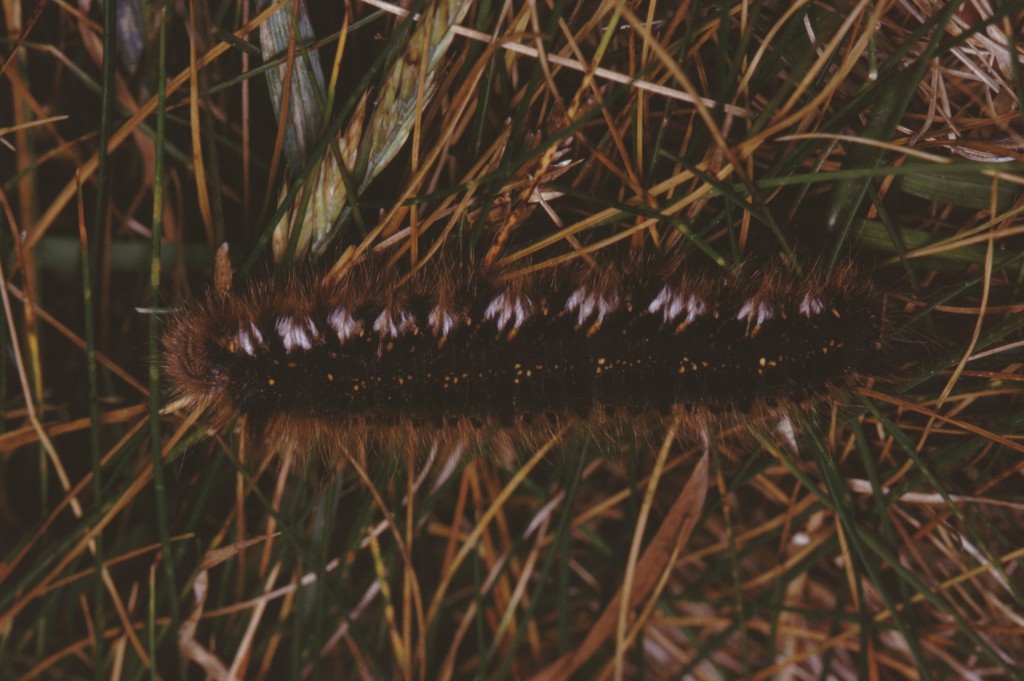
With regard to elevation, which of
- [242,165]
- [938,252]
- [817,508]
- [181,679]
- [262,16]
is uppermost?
[262,16]

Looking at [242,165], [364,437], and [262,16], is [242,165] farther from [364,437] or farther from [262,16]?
[364,437]

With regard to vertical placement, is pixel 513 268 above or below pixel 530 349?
above

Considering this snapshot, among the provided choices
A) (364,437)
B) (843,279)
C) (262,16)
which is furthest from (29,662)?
(843,279)

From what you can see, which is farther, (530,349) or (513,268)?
(513,268)
